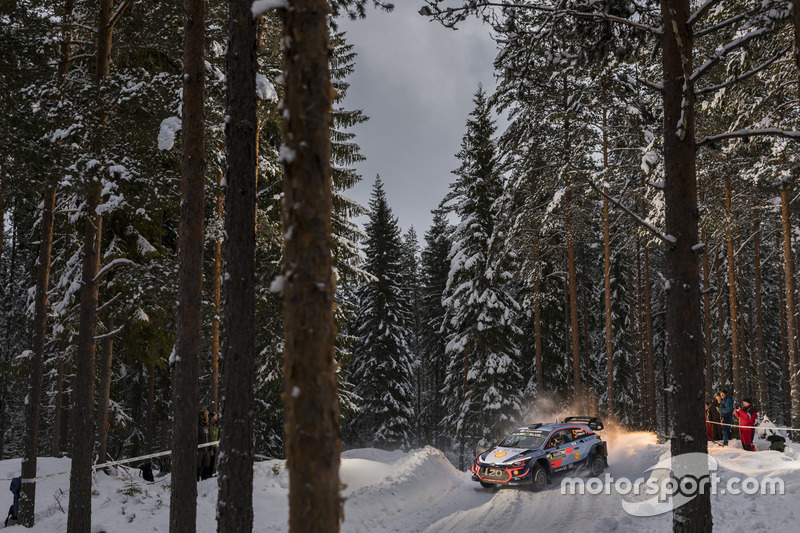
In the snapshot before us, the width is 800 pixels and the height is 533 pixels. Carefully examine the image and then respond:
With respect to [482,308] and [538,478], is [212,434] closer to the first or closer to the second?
[538,478]

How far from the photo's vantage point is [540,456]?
14.3 metres

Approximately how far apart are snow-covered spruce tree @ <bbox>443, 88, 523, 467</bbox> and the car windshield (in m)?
10.8

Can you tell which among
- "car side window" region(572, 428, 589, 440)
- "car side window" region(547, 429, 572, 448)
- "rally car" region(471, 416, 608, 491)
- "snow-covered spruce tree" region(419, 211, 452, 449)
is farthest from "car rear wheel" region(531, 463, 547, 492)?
"snow-covered spruce tree" region(419, 211, 452, 449)

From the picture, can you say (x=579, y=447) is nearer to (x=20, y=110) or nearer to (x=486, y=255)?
(x=486, y=255)

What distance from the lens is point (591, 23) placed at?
8.81m

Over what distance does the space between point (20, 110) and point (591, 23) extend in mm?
10806

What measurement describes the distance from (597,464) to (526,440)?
2.78 meters

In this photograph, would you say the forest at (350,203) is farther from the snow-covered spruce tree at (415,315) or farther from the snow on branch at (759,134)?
the snow-covered spruce tree at (415,315)

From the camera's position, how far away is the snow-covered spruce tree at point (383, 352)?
35031 millimetres

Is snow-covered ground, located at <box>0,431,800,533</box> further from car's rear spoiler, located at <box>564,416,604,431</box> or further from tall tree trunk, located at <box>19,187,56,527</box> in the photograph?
car's rear spoiler, located at <box>564,416,604,431</box>

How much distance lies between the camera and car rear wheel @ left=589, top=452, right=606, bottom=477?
15883 mm

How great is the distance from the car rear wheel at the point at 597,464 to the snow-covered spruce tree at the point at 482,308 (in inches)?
391

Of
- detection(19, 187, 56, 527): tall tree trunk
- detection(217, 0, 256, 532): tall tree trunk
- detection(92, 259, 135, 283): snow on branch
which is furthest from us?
detection(19, 187, 56, 527): tall tree trunk

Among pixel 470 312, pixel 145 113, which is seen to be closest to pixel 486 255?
pixel 470 312
